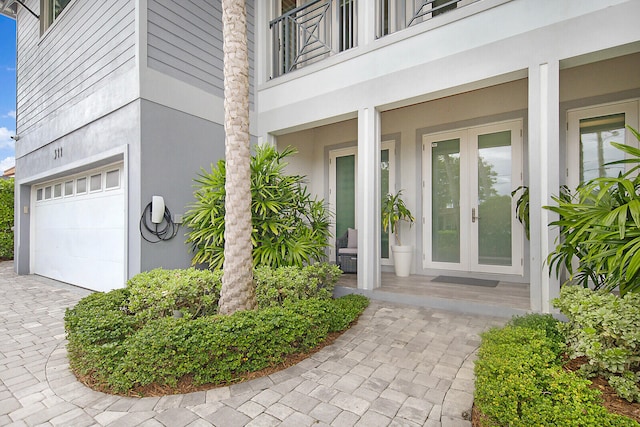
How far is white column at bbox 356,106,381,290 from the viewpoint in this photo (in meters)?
4.57

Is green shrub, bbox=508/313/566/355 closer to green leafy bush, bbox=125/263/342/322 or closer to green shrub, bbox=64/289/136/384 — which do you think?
green leafy bush, bbox=125/263/342/322

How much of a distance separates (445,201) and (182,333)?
16.3 ft

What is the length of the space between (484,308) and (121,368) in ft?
12.4

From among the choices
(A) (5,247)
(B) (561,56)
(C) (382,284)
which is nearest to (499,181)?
(B) (561,56)

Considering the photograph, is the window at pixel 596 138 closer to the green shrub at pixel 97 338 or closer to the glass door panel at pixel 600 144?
the glass door panel at pixel 600 144

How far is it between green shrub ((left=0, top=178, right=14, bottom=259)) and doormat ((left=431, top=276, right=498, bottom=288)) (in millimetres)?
11951

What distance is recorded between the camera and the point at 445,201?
5.88 metres

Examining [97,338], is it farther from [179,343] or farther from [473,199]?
[473,199]

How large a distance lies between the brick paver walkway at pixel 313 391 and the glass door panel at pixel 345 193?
3.60m

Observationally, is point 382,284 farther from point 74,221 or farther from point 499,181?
point 74,221

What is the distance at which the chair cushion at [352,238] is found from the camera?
634 cm

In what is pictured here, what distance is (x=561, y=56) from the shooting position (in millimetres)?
3371

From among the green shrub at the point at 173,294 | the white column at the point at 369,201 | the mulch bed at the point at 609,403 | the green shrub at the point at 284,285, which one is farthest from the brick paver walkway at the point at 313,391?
the white column at the point at 369,201

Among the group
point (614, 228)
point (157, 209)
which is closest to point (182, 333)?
point (157, 209)
